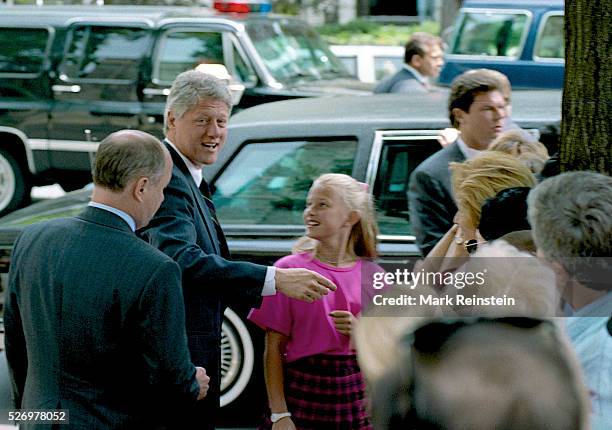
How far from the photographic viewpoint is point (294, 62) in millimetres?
11438

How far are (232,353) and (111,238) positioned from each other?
2.48m

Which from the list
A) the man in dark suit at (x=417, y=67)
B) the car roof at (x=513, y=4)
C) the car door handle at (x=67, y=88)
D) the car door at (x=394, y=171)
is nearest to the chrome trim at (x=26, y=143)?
the car door handle at (x=67, y=88)

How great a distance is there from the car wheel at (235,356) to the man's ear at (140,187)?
238cm

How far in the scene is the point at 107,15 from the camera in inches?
448

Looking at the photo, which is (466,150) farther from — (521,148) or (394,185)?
(394,185)

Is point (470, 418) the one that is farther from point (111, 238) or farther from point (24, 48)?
point (24, 48)

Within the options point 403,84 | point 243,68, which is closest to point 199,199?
point 403,84

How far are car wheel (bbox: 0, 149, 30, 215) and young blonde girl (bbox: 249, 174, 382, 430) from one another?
7847 mm

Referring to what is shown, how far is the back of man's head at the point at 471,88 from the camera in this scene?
520cm

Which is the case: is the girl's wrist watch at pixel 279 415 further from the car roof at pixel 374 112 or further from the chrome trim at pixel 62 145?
the chrome trim at pixel 62 145

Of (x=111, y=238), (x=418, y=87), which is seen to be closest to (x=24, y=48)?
(x=418, y=87)

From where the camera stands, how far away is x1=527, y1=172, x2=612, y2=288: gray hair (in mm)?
2871

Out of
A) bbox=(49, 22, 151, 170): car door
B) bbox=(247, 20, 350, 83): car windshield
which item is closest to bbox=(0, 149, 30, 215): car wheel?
bbox=(49, 22, 151, 170): car door

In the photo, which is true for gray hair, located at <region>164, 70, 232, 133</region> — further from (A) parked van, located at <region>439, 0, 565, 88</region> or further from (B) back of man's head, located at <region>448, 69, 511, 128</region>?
(A) parked van, located at <region>439, 0, 565, 88</region>
